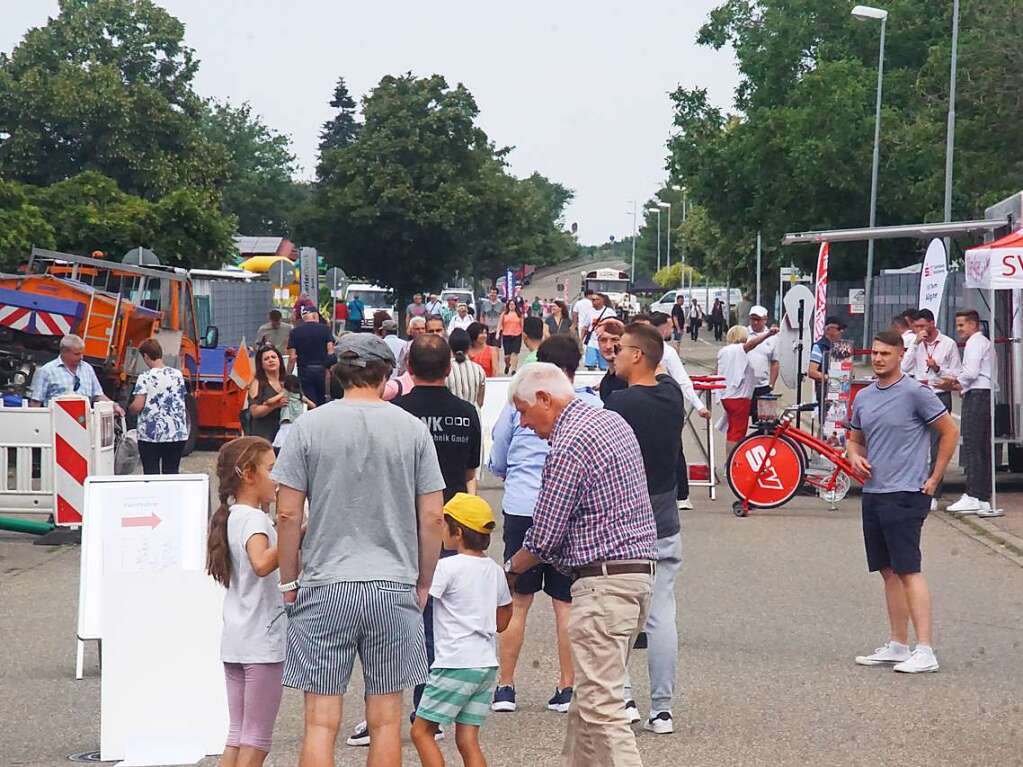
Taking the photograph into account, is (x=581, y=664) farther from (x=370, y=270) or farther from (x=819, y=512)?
(x=370, y=270)

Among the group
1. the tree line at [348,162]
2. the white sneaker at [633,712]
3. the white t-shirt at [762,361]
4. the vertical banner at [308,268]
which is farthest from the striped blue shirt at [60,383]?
the tree line at [348,162]

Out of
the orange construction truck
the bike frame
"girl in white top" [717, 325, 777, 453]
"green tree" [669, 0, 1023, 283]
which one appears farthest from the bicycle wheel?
"green tree" [669, 0, 1023, 283]

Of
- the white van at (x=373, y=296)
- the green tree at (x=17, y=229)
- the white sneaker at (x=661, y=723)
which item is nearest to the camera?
the white sneaker at (x=661, y=723)

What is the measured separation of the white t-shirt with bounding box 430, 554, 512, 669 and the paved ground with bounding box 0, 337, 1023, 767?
0.75m

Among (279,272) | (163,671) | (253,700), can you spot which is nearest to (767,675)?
(163,671)

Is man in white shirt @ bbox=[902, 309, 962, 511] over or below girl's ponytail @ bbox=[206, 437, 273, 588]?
over

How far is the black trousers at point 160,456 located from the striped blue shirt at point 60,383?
993 mm

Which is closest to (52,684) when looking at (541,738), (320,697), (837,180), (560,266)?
(541,738)

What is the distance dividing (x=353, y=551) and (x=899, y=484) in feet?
14.3

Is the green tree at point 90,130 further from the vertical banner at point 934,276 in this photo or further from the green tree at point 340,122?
the green tree at point 340,122

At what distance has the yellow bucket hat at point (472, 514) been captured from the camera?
21.3ft

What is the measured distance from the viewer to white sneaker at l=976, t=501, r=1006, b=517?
1546 centimetres

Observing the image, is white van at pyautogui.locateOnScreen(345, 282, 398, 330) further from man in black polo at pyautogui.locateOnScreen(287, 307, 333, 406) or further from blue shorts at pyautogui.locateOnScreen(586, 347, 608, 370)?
man in black polo at pyautogui.locateOnScreen(287, 307, 333, 406)

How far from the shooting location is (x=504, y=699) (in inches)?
310
